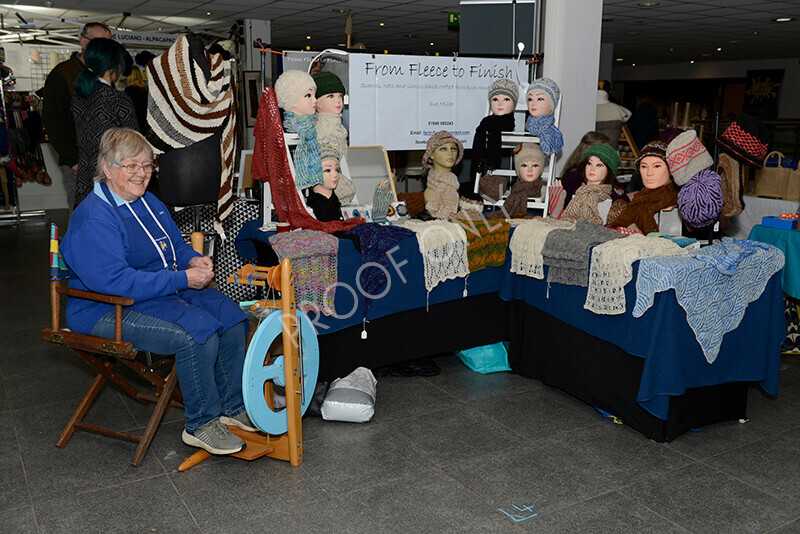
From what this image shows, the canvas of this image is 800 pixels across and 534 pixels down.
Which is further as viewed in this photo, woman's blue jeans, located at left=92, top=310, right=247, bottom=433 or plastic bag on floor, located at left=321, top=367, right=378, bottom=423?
plastic bag on floor, located at left=321, top=367, right=378, bottom=423

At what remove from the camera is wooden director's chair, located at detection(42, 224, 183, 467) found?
2465 mm

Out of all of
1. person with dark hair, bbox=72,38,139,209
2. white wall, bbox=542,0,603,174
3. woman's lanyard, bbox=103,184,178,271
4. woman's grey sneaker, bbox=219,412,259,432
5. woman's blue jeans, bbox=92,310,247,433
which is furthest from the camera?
white wall, bbox=542,0,603,174

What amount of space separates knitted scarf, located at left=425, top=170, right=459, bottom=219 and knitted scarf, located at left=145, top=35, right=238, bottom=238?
1103 mm

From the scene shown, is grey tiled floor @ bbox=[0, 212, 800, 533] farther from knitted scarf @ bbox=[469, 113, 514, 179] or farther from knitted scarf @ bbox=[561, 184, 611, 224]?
knitted scarf @ bbox=[469, 113, 514, 179]

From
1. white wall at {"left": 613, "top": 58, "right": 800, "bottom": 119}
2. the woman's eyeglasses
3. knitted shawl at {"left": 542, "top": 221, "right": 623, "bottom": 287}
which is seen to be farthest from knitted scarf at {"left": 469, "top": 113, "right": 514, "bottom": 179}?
white wall at {"left": 613, "top": 58, "right": 800, "bottom": 119}

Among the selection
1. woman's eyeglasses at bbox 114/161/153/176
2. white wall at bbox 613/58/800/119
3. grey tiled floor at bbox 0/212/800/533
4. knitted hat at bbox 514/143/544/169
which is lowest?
grey tiled floor at bbox 0/212/800/533

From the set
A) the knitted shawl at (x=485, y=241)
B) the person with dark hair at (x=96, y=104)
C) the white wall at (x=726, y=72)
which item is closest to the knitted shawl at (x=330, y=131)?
the knitted shawl at (x=485, y=241)

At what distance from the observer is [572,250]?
9.80 feet

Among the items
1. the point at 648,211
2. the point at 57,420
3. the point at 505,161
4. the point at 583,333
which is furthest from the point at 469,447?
the point at 505,161

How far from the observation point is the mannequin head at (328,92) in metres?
3.39

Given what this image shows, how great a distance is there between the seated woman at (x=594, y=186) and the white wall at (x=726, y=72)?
13558 mm

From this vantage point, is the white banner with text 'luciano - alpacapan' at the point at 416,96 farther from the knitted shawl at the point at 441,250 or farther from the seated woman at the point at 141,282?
the seated woman at the point at 141,282

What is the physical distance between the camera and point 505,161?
14.3 feet

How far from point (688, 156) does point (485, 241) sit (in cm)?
99
